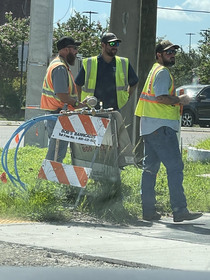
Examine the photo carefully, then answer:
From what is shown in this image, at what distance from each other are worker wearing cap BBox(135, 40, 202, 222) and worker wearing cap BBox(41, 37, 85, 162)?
3.09 ft

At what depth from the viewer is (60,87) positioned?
7230 mm

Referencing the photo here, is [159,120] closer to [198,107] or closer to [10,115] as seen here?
[198,107]

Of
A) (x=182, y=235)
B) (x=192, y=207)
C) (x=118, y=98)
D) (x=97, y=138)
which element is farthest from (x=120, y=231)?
(x=118, y=98)

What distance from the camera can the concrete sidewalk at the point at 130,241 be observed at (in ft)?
16.5

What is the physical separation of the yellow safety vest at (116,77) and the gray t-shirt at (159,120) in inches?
42.9

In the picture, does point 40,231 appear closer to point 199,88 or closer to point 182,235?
point 182,235

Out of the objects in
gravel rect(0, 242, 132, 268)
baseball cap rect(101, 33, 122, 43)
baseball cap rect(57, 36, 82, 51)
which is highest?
baseball cap rect(101, 33, 122, 43)

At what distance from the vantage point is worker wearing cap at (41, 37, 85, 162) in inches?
285

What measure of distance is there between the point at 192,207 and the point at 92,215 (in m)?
1.53

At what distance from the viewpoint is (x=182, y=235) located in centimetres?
623

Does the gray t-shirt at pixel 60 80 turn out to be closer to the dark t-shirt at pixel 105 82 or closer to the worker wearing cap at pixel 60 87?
the worker wearing cap at pixel 60 87

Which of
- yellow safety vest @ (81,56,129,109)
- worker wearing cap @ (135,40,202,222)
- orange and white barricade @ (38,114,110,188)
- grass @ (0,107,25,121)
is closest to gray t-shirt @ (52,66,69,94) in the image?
orange and white barricade @ (38,114,110,188)

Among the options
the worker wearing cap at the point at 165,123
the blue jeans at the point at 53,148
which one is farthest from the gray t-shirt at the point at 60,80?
the worker wearing cap at the point at 165,123

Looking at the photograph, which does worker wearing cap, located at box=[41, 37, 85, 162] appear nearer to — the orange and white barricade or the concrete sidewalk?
the orange and white barricade
